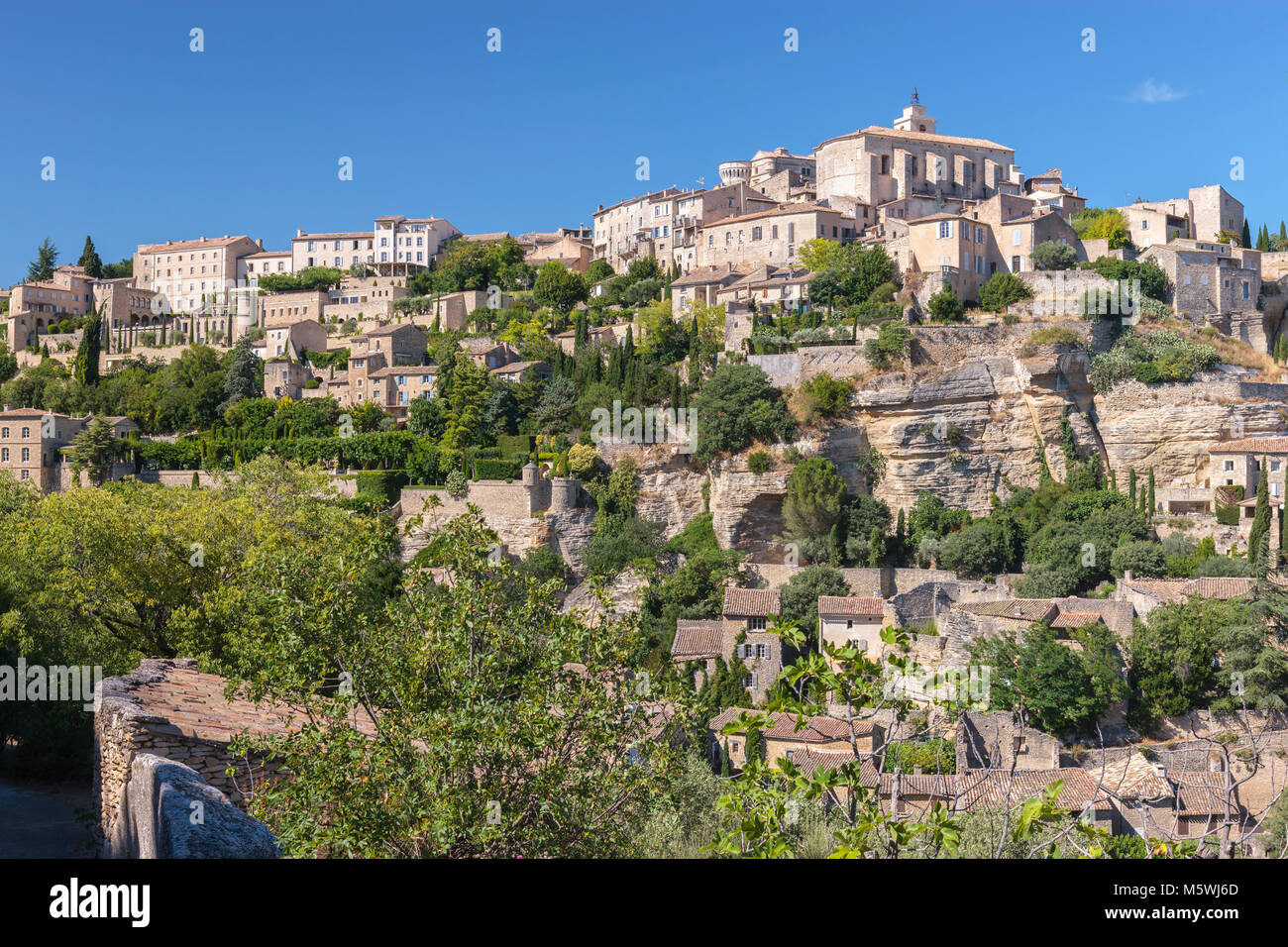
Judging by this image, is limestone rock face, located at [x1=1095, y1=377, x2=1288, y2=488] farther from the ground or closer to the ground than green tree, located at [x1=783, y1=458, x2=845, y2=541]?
farther from the ground

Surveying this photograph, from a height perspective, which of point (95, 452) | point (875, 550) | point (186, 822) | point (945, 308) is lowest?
point (875, 550)

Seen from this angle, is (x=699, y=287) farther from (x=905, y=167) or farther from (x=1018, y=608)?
(x=1018, y=608)

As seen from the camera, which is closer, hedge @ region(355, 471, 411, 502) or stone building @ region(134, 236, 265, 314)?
hedge @ region(355, 471, 411, 502)

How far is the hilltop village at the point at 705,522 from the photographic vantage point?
8641 millimetres

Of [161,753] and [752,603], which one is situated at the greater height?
[161,753]

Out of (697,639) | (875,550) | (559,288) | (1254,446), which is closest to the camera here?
(697,639)

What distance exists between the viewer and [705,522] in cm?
4278

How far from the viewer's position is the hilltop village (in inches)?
340

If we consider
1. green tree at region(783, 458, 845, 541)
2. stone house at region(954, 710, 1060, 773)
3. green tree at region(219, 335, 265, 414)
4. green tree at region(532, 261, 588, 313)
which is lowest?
stone house at region(954, 710, 1060, 773)

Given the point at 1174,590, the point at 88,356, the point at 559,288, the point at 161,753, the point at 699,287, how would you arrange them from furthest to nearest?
1. the point at 88,356
2. the point at 559,288
3. the point at 699,287
4. the point at 1174,590
5. the point at 161,753

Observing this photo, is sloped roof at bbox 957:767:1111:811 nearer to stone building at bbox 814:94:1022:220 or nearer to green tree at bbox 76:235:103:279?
stone building at bbox 814:94:1022:220

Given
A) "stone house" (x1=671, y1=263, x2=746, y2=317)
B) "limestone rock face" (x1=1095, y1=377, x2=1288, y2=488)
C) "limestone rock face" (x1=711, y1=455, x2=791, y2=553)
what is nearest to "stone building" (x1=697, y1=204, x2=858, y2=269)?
"stone house" (x1=671, y1=263, x2=746, y2=317)

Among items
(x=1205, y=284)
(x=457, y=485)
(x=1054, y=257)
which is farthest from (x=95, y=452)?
(x=1205, y=284)

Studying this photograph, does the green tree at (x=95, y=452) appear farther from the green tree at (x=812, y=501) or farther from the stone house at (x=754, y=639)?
the stone house at (x=754, y=639)
